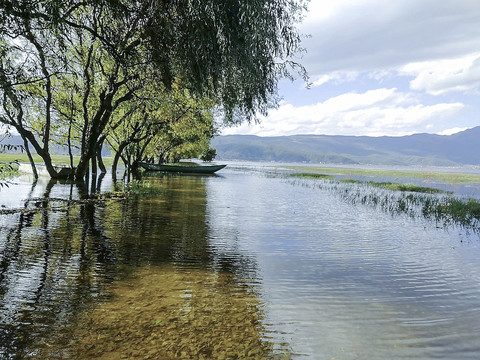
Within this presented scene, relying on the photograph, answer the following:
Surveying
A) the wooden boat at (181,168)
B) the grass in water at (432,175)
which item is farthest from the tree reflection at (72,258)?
the grass in water at (432,175)

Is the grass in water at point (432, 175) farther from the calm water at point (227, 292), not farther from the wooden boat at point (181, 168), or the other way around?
the calm water at point (227, 292)

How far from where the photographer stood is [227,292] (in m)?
6.10

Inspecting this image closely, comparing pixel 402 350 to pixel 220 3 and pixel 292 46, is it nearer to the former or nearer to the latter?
pixel 220 3

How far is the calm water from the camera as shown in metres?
4.26

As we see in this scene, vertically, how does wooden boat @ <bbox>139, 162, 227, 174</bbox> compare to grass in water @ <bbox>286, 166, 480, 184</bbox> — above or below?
above

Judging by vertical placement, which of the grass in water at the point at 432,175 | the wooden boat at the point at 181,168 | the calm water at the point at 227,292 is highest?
the wooden boat at the point at 181,168

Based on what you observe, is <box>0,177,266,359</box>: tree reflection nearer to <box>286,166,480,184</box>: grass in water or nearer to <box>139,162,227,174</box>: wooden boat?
<box>139,162,227,174</box>: wooden boat

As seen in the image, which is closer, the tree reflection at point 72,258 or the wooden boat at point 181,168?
the tree reflection at point 72,258

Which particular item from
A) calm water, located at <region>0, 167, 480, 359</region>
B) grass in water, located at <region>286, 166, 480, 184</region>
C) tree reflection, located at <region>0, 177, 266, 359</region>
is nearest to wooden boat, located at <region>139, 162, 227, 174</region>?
grass in water, located at <region>286, 166, 480, 184</region>

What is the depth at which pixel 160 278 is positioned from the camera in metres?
6.59

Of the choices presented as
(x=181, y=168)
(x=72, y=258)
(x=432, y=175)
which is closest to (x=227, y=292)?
(x=72, y=258)

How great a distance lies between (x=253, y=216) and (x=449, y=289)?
9.44 meters

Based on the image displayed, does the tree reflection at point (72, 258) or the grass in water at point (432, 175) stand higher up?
the grass in water at point (432, 175)

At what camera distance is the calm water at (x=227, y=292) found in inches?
168
